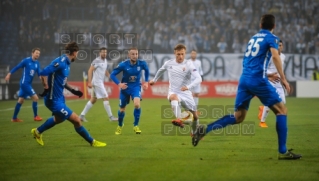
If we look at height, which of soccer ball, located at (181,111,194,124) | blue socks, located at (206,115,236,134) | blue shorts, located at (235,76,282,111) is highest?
blue shorts, located at (235,76,282,111)

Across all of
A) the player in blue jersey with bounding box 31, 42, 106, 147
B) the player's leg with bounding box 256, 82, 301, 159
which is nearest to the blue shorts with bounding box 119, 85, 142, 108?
the player in blue jersey with bounding box 31, 42, 106, 147

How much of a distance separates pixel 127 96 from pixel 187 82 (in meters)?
1.94

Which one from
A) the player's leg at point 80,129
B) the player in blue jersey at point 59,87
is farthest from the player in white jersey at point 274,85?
the player in blue jersey at point 59,87

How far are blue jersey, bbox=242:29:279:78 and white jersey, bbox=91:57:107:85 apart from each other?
9.45m

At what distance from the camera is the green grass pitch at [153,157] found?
7113 millimetres

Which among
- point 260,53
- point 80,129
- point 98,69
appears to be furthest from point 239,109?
point 98,69

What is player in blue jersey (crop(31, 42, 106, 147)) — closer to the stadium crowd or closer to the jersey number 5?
the jersey number 5

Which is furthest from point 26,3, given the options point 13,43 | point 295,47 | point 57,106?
point 57,106

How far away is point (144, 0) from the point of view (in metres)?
36.2

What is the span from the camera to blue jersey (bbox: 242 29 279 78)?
321 inches

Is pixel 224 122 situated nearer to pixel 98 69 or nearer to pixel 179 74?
pixel 179 74

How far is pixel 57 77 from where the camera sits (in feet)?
32.6

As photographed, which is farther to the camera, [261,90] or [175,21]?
[175,21]

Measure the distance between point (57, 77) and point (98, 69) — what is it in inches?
294
